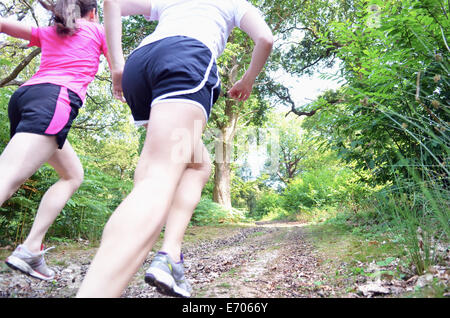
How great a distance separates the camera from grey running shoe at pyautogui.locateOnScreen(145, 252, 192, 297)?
1074 millimetres

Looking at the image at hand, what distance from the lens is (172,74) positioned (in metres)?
1.11

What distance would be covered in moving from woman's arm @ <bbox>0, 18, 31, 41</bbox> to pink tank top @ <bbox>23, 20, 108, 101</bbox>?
0.11 feet

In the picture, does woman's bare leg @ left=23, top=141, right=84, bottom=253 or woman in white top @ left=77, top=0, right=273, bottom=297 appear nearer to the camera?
woman in white top @ left=77, top=0, right=273, bottom=297

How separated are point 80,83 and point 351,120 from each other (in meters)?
3.17

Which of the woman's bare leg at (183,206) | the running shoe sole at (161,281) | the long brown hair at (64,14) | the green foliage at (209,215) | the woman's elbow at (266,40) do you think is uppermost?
the long brown hair at (64,14)

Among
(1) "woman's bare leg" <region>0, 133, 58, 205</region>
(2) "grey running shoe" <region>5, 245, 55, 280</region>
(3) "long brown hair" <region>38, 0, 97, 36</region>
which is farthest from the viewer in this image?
(3) "long brown hair" <region>38, 0, 97, 36</region>

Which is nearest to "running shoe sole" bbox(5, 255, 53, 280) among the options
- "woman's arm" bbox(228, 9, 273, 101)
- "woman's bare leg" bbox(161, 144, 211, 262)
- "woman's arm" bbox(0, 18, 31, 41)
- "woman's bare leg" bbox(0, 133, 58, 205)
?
"woman's bare leg" bbox(0, 133, 58, 205)

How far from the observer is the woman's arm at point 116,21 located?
4.25ft

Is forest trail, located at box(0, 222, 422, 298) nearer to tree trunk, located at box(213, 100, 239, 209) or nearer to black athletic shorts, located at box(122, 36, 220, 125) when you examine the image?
black athletic shorts, located at box(122, 36, 220, 125)

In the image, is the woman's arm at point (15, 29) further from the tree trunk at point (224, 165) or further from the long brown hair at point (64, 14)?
the tree trunk at point (224, 165)

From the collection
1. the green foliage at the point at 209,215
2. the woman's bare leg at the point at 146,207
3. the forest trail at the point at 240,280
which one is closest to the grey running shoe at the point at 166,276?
the woman's bare leg at the point at 146,207

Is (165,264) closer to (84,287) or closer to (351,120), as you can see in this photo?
(84,287)

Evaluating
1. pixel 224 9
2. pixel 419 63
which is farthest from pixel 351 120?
pixel 224 9
